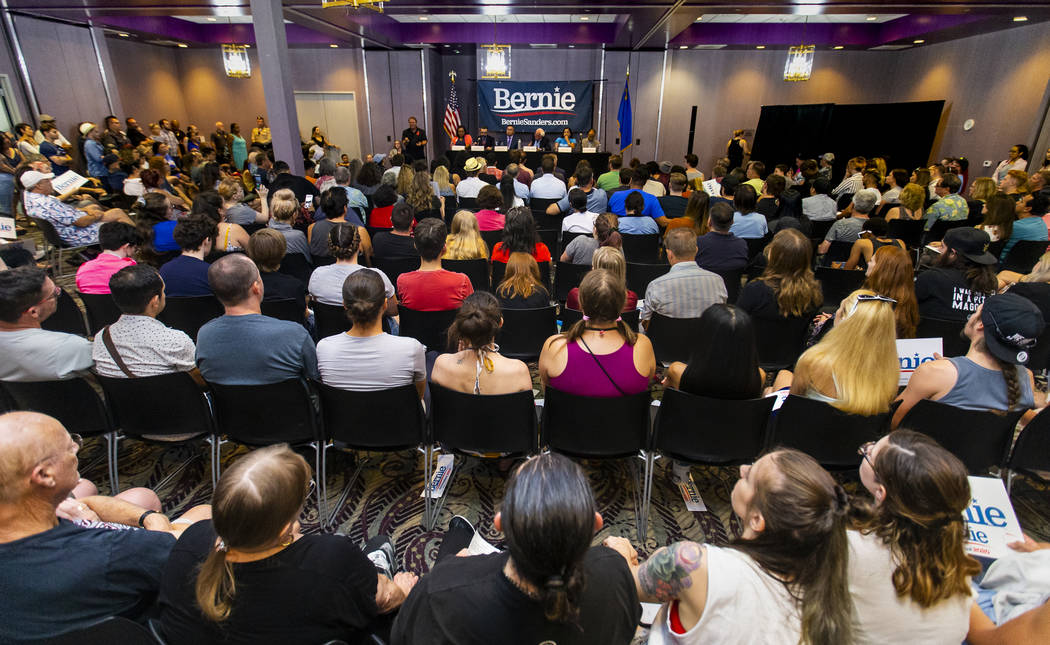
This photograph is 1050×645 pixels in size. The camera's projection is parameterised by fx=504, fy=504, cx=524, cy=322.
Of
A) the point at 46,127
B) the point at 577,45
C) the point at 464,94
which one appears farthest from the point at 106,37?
the point at 577,45

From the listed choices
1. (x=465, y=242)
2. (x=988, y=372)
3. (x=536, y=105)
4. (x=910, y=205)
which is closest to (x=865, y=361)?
(x=988, y=372)

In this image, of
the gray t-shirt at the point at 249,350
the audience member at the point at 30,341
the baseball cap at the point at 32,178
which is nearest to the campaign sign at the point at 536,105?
the baseball cap at the point at 32,178

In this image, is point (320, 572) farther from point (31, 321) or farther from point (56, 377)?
point (31, 321)

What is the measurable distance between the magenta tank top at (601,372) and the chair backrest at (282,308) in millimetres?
2100

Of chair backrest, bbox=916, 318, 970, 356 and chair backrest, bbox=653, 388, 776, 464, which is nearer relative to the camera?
chair backrest, bbox=653, 388, 776, 464

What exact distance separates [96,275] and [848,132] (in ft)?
51.8

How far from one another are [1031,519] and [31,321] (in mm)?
5329

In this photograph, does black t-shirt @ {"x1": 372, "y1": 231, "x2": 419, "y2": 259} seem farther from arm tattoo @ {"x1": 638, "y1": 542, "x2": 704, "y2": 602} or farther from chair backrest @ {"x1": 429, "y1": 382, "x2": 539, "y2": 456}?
arm tattoo @ {"x1": 638, "y1": 542, "x2": 704, "y2": 602}

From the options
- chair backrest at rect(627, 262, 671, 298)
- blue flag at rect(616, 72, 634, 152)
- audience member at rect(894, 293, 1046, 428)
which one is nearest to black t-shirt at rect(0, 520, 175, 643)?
audience member at rect(894, 293, 1046, 428)

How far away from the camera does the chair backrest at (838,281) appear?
13.8 ft

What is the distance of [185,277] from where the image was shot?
142 inches

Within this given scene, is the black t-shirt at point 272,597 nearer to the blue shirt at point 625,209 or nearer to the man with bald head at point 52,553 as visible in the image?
the man with bald head at point 52,553

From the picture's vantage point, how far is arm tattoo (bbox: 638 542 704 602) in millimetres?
1201

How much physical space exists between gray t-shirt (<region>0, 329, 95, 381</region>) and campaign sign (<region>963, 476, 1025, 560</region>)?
12.6ft
